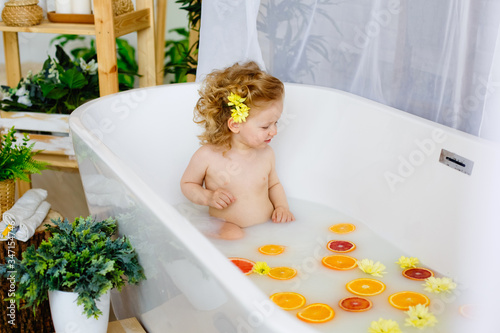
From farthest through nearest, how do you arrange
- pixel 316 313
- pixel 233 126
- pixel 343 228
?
pixel 343 228
pixel 233 126
pixel 316 313

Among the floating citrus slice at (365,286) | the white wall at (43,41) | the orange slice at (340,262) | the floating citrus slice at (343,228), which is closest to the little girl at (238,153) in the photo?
the floating citrus slice at (343,228)

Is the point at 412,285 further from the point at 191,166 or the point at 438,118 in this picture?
the point at 191,166

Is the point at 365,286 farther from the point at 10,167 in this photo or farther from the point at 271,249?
the point at 10,167

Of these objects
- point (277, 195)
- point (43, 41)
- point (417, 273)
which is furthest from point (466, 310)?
point (43, 41)

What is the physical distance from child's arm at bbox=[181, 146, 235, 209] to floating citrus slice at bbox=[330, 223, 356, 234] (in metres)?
0.33

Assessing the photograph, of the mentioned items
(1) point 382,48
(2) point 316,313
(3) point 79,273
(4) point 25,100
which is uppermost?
(1) point 382,48

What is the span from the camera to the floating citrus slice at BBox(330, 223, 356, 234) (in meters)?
1.85

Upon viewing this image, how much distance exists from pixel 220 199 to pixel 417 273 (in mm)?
570

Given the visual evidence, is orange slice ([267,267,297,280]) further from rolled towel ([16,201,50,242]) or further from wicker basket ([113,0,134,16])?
wicker basket ([113,0,134,16])

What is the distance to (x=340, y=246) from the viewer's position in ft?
5.74

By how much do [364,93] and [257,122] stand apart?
0.42 meters

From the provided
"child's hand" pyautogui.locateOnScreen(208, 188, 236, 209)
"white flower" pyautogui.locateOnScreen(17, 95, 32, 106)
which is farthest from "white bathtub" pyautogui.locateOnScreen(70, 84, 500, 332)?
"white flower" pyautogui.locateOnScreen(17, 95, 32, 106)

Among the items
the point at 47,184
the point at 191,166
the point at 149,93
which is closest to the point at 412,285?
the point at 191,166

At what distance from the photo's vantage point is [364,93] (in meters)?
1.94
